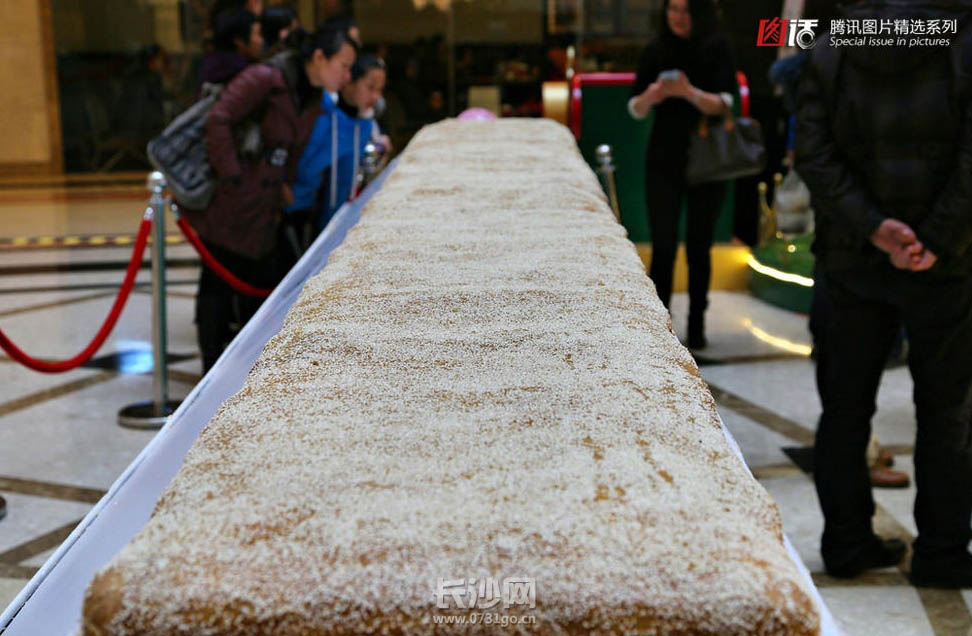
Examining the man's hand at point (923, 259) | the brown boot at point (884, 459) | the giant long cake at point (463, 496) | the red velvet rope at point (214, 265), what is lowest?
the brown boot at point (884, 459)

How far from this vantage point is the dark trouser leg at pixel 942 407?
271 cm

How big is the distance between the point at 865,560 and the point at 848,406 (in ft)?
1.34

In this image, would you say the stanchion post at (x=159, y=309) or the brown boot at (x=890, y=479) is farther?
the stanchion post at (x=159, y=309)

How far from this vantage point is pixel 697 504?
93 centimetres

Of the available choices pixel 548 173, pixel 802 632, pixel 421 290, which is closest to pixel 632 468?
pixel 802 632

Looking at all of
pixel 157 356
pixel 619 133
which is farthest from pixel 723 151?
pixel 157 356

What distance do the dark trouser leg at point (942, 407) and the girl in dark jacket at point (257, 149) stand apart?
235 centimetres

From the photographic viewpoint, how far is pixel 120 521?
1.39 meters

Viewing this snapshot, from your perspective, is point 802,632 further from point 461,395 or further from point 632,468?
point 461,395

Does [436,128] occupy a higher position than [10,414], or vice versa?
[436,128]

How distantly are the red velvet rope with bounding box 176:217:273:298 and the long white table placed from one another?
6.49ft

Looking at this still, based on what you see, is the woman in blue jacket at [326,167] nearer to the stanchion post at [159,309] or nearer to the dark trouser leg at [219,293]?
the dark trouser leg at [219,293]

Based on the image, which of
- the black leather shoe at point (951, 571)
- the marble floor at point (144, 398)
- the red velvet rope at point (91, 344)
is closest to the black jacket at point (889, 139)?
the black leather shoe at point (951, 571)

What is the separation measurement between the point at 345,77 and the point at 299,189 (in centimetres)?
71
